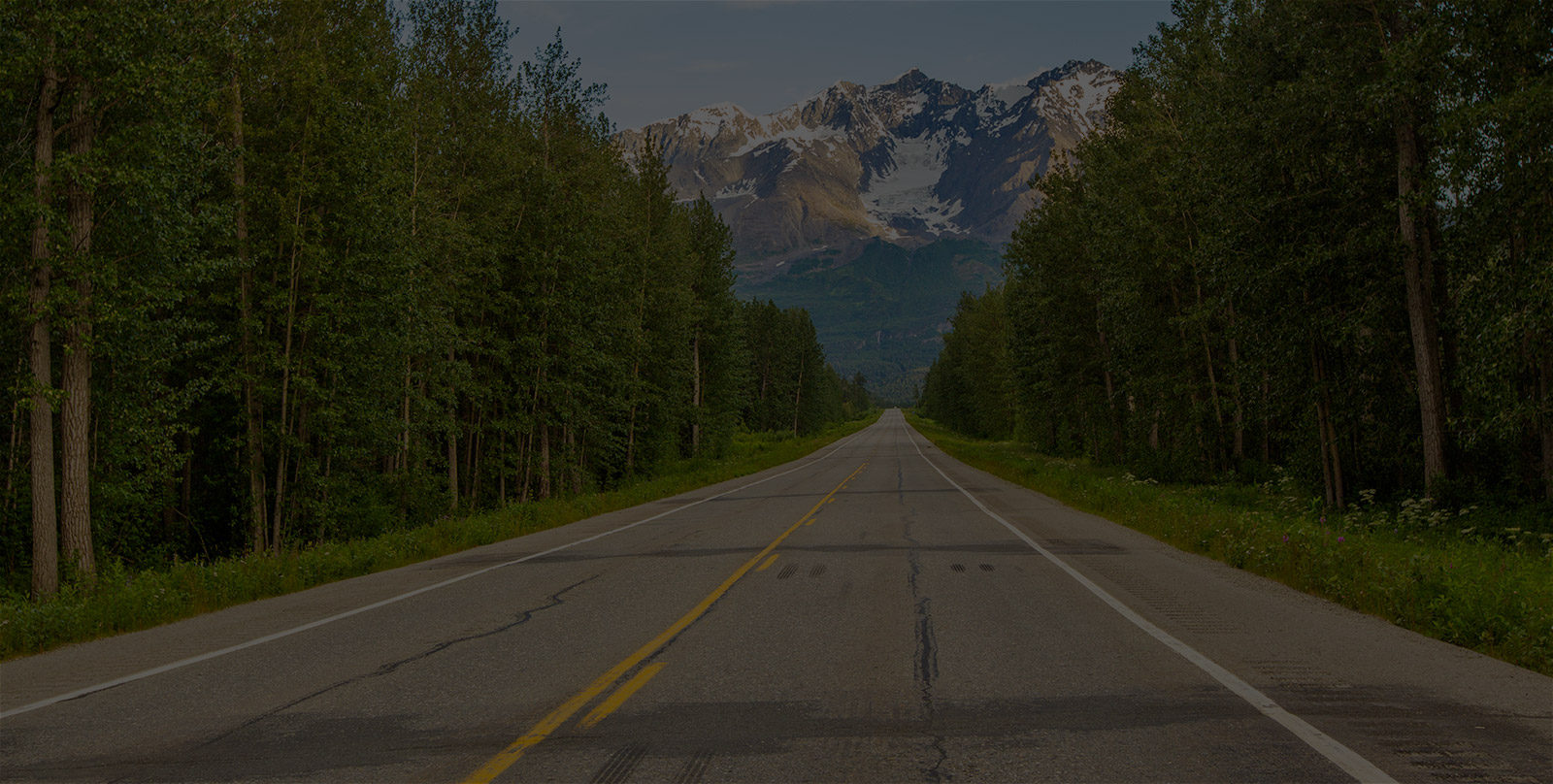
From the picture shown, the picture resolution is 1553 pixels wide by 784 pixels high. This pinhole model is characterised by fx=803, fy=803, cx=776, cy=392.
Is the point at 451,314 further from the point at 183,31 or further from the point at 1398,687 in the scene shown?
the point at 1398,687

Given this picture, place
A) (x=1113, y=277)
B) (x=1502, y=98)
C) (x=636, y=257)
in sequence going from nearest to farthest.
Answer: (x=1502, y=98), (x=1113, y=277), (x=636, y=257)

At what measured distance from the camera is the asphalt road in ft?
13.2

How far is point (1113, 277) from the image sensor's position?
26953 millimetres

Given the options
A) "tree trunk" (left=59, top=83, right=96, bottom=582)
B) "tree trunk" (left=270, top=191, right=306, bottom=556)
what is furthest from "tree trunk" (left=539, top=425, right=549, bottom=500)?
"tree trunk" (left=59, top=83, right=96, bottom=582)

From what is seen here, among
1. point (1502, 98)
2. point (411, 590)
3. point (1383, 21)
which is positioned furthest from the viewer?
point (1383, 21)

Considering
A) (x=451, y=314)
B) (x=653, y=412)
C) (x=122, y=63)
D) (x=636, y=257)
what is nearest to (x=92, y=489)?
(x=122, y=63)

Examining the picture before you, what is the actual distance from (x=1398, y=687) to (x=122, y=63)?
17.6 m

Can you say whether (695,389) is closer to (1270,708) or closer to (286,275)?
(286,275)

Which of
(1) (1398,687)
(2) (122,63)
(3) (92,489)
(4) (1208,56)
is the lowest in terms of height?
(1) (1398,687)

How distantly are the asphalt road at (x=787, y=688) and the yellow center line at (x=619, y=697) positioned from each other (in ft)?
0.09

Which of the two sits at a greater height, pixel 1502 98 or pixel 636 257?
pixel 636 257

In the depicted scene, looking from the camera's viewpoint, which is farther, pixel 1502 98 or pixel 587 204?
pixel 587 204

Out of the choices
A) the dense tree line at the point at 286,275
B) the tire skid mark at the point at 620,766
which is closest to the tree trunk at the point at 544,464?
the dense tree line at the point at 286,275

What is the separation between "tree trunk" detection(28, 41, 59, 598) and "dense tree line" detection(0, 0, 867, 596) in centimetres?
4
